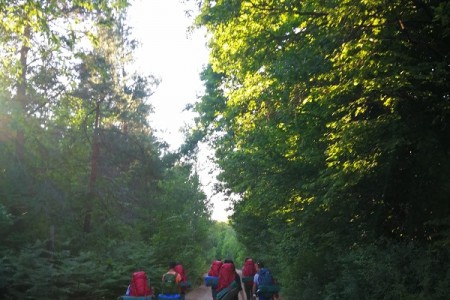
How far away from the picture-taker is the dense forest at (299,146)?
8.51 m

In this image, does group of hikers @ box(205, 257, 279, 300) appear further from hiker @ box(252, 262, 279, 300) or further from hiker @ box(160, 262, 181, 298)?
hiker @ box(160, 262, 181, 298)

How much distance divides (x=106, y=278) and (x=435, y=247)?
1162cm

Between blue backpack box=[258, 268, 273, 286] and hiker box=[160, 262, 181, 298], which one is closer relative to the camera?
hiker box=[160, 262, 181, 298]

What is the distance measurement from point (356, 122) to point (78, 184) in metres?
18.5

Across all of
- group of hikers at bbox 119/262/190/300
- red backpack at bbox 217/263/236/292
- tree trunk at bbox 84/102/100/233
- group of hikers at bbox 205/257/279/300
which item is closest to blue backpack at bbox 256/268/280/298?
group of hikers at bbox 205/257/279/300

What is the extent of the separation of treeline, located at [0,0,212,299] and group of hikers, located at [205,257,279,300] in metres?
4.16

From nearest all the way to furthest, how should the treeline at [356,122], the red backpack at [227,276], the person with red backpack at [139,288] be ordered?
the treeline at [356,122] < the red backpack at [227,276] < the person with red backpack at [139,288]

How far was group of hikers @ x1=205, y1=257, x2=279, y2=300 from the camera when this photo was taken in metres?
9.43

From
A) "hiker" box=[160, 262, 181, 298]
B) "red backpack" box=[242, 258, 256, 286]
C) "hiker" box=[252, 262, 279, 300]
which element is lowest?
"hiker" box=[252, 262, 279, 300]

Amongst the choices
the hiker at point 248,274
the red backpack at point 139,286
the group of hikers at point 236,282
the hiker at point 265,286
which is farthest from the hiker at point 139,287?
the hiker at point 248,274

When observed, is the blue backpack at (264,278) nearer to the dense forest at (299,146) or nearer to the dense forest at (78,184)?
the dense forest at (299,146)

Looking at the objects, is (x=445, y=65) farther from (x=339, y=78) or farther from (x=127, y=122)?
(x=127, y=122)

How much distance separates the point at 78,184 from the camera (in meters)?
24.0

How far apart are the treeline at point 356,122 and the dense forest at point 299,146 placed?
37 millimetres
